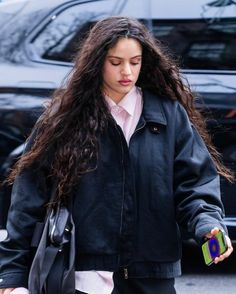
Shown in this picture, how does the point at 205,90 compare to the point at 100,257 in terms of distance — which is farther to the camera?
the point at 205,90

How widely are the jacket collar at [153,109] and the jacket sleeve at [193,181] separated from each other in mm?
61

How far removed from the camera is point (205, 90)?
4070mm

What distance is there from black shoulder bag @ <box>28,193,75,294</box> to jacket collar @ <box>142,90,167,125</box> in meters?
0.38

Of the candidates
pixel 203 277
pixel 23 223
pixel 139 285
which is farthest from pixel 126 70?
pixel 203 277

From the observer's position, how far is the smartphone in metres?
2.08

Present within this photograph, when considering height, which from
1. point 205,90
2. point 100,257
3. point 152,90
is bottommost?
point 205,90

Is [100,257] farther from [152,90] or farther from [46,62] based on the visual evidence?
[46,62]

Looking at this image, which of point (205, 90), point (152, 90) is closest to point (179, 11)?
point (205, 90)

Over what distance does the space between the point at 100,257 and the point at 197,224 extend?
31cm

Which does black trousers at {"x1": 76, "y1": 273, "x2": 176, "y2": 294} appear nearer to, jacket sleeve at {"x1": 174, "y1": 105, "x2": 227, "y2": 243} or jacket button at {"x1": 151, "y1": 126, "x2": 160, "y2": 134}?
jacket sleeve at {"x1": 174, "y1": 105, "x2": 227, "y2": 243}

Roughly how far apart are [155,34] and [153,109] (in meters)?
1.88

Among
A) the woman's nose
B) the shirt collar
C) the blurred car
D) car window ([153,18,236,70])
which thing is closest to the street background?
the blurred car

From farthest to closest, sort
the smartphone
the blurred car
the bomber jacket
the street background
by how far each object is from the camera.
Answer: the street background < the blurred car < the bomber jacket < the smartphone

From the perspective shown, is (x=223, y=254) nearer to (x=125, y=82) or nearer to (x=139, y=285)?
(x=139, y=285)
